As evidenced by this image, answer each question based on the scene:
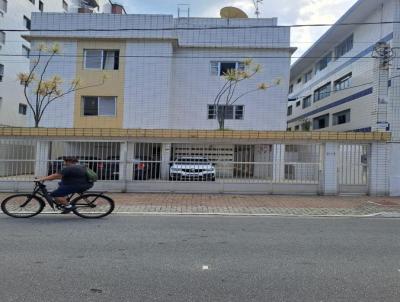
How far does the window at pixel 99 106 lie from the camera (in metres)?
21.8

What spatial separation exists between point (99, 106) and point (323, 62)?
1833 cm

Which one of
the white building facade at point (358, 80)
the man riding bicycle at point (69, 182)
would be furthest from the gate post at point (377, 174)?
the man riding bicycle at point (69, 182)

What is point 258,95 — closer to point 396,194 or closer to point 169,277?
point 396,194

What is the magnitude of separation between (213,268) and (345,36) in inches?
947

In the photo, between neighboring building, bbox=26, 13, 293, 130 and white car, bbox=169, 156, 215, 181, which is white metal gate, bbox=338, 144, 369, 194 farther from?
neighboring building, bbox=26, 13, 293, 130

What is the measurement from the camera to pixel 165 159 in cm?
1404

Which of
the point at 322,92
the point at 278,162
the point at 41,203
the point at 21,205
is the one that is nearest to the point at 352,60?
the point at 322,92

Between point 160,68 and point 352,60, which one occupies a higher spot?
point 352,60

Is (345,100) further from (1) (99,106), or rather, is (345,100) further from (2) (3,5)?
(2) (3,5)

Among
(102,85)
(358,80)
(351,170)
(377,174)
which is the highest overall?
(358,80)

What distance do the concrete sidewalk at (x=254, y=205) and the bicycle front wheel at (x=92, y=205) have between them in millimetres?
702

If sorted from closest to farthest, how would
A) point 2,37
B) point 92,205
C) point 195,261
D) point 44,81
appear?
point 195,261 < point 92,205 < point 44,81 < point 2,37

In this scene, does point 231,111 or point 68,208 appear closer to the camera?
point 68,208

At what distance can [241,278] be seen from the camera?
4.75 m
